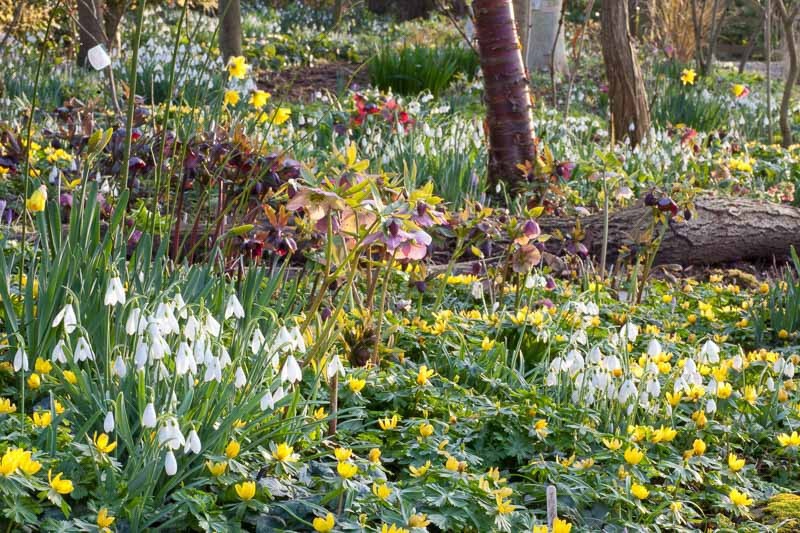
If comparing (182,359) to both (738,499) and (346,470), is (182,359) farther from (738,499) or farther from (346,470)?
(738,499)

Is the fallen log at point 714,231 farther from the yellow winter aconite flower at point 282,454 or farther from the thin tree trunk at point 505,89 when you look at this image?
the yellow winter aconite flower at point 282,454

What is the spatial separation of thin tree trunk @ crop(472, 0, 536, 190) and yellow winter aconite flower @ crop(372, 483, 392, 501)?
3.47 meters

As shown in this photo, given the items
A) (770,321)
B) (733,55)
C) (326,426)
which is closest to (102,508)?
(326,426)

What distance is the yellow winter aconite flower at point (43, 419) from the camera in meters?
1.93

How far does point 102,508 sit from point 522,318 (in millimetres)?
1787

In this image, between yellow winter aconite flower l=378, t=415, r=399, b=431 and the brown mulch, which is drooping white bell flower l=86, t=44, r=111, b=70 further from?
the brown mulch

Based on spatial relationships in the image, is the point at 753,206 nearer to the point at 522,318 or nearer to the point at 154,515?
the point at 522,318

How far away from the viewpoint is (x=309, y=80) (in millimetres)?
11484

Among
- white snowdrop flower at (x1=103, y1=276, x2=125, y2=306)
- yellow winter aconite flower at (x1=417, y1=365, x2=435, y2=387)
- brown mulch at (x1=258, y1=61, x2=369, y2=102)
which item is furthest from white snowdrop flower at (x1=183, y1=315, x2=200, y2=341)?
brown mulch at (x1=258, y1=61, x2=369, y2=102)

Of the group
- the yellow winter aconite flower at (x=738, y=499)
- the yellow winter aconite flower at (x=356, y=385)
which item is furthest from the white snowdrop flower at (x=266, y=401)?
the yellow winter aconite flower at (x=738, y=499)

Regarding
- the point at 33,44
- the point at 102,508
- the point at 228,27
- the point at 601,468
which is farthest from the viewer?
the point at 33,44

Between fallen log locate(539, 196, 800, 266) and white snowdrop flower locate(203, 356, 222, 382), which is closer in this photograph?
white snowdrop flower locate(203, 356, 222, 382)

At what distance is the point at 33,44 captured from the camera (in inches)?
450

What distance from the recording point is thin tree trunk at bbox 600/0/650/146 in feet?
22.5
